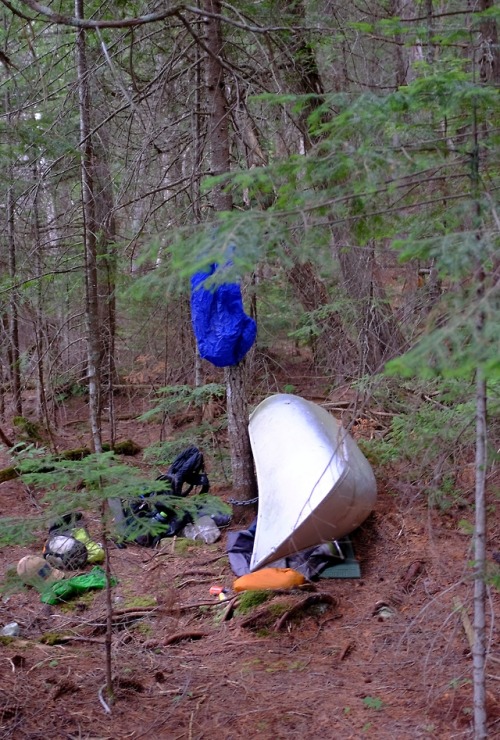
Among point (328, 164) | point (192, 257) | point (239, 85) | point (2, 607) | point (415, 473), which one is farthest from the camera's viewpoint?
point (239, 85)

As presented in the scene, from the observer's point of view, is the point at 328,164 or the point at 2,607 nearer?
the point at 328,164

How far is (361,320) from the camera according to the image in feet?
27.5

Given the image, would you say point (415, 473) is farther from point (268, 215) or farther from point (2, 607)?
point (2, 607)

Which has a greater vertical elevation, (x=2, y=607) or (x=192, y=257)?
(x=192, y=257)

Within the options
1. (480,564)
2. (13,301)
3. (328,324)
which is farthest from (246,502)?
(480,564)

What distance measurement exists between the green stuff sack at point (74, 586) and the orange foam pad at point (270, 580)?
4.17 feet

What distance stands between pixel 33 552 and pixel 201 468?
2.13m

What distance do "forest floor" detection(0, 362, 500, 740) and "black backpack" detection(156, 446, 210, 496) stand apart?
1066 mm

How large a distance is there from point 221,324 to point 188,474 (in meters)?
2.06

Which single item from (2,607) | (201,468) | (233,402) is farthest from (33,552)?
(233,402)

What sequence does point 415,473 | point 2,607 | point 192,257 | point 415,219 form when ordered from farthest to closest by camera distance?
point 2,607 → point 415,473 → point 415,219 → point 192,257

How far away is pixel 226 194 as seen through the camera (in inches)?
270

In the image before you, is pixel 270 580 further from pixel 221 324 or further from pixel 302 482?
pixel 221 324

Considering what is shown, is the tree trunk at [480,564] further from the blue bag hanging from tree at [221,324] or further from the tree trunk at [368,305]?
the tree trunk at [368,305]
